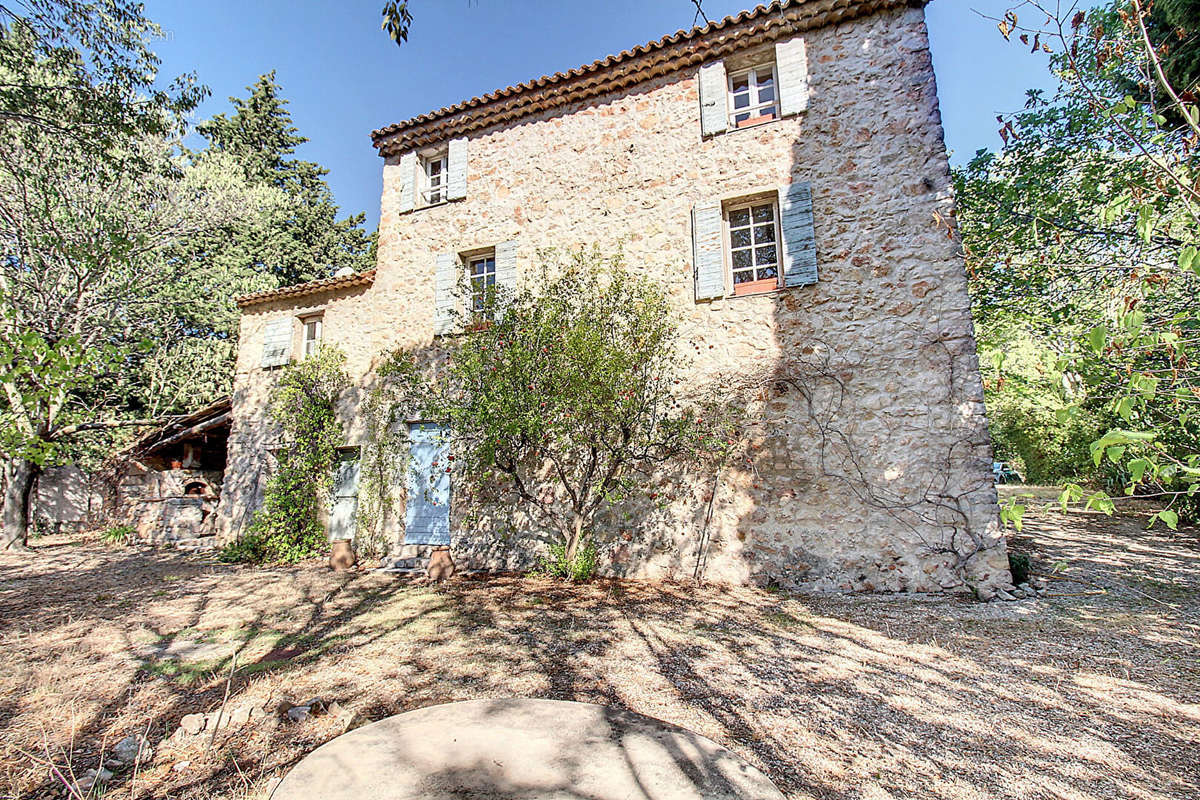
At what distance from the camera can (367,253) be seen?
21516 millimetres

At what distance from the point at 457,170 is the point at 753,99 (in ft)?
15.4

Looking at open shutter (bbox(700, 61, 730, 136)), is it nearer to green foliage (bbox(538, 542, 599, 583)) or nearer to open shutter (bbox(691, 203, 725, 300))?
open shutter (bbox(691, 203, 725, 300))

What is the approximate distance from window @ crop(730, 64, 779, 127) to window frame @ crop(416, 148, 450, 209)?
4.63 m

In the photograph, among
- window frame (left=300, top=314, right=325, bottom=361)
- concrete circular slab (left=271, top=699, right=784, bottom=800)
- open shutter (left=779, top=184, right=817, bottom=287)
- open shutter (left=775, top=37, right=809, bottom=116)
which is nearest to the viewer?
concrete circular slab (left=271, top=699, right=784, bottom=800)

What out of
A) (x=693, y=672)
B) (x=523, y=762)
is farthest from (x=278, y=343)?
(x=523, y=762)

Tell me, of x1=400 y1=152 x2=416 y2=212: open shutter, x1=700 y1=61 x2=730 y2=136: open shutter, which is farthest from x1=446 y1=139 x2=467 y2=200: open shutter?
x1=700 y1=61 x2=730 y2=136: open shutter

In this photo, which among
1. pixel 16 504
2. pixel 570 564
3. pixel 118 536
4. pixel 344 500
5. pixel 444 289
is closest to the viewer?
pixel 570 564

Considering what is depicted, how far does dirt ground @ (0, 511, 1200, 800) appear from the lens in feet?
8.25

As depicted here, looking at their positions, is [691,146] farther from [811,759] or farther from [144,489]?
[144,489]

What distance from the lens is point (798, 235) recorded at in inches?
249

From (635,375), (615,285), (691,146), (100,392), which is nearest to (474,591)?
(635,375)

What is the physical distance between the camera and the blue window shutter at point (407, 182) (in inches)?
347

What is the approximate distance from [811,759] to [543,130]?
835 centimetres

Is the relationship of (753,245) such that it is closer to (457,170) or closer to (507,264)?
(507,264)
